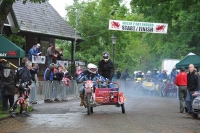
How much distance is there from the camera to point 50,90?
23703 millimetres

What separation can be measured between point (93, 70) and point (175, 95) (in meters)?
19.5

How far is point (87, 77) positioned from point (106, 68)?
106 cm

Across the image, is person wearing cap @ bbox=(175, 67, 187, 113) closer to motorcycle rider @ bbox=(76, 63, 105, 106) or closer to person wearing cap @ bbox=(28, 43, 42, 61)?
motorcycle rider @ bbox=(76, 63, 105, 106)

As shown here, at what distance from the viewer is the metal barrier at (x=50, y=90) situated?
69.9ft

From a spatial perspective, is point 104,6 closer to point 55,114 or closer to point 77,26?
point 77,26

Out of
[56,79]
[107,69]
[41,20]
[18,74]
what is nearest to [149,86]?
[41,20]

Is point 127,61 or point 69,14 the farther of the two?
point 127,61

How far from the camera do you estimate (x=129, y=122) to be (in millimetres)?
14211

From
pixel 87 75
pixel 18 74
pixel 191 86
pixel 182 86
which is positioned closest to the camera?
pixel 18 74

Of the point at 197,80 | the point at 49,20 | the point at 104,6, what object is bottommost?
the point at 197,80

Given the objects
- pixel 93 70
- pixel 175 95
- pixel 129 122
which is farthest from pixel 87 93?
pixel 175 95

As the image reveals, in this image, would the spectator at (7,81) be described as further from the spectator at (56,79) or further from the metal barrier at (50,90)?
the spectator at (56,79)

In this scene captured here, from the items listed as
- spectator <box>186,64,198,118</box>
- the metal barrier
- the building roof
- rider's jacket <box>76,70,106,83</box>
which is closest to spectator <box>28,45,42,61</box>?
the metal barrier

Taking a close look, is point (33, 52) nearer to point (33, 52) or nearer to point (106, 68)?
point (33, 52)
